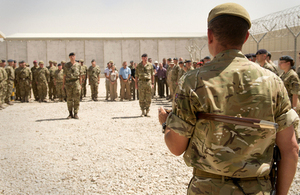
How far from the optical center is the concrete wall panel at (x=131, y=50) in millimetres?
35562

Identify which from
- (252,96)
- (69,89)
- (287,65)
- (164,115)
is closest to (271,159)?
(252,96)

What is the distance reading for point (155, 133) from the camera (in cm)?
664

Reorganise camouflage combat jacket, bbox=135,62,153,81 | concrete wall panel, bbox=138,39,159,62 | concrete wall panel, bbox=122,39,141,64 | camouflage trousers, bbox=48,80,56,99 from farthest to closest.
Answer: concrete wall panel, bbox=138,39,159,62, concrete wall panel, bbox=122,39,141,64, camouflage trousers, bbox=48,80,56,99, camouflage combat jacket, bbox=135,62,153,81

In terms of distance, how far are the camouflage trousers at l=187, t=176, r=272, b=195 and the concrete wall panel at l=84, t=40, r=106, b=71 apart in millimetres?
34826

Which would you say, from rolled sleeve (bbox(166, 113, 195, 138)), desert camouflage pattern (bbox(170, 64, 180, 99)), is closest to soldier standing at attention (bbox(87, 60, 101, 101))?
desert camouflage pattern (bbox(170, 64, 180, 99))

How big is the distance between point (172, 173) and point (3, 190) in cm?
239

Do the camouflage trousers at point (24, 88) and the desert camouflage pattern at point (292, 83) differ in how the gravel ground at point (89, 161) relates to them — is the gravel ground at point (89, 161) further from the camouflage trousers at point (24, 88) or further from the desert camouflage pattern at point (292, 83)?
the camouflage trousers at point (24, 88)

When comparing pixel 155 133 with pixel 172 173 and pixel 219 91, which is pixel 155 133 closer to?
pixel 172 173

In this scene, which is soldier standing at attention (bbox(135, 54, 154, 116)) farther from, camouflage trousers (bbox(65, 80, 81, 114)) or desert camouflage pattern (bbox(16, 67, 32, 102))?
desert camouflage pattern (bbox(16, 67, 32, 102))

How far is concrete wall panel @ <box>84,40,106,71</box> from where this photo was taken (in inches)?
1375

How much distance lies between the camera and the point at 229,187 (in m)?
1.28

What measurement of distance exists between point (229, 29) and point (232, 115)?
1.41ft

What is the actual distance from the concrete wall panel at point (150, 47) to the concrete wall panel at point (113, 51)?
9.90ft

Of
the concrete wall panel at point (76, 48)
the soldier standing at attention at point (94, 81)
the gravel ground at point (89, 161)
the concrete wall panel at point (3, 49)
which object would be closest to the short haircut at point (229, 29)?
the gravel ground at point (89, 161)
